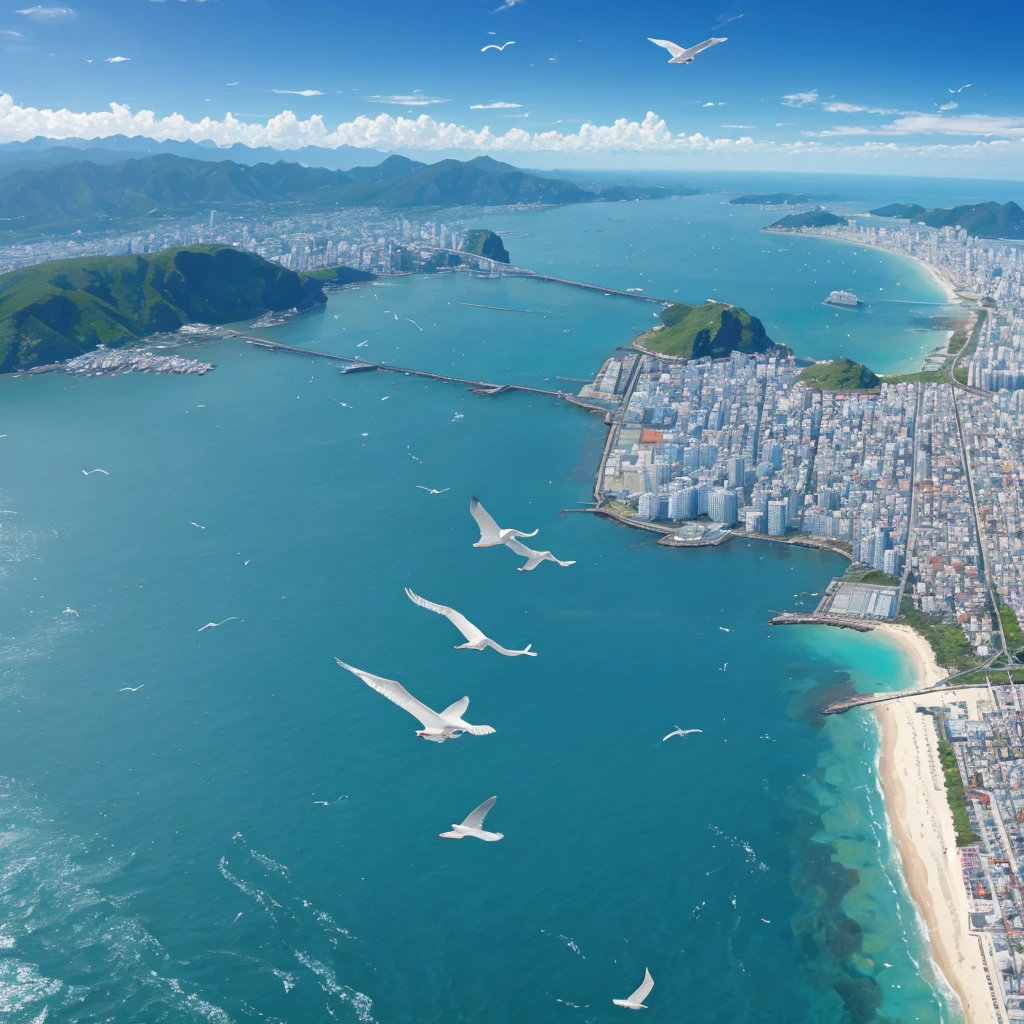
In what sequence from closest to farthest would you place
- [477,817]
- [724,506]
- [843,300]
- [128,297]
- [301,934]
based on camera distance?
[477,817]
[301,934]
[724,506]
[128,297]
[843,300]

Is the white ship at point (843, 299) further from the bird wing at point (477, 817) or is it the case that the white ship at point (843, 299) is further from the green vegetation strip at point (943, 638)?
the bird wing at point (477, 817)

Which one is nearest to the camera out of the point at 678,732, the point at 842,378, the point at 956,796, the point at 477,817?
the point at 477,817

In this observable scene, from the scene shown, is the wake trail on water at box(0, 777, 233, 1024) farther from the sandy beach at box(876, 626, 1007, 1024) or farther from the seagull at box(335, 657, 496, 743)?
the sandy beach at box(876, 626, 1007, 1024)

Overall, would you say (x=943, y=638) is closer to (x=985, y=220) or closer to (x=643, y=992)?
(x=643, y=992)

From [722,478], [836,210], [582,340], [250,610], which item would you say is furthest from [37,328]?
[836,210]

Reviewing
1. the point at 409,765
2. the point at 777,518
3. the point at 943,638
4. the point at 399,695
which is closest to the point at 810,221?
the point at 777,518

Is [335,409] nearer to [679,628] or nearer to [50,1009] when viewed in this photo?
[679,628]
